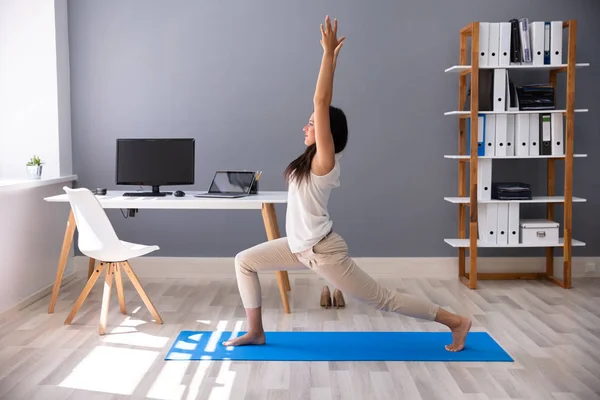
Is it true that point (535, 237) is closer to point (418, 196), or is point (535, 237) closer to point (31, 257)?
point (418, 196)

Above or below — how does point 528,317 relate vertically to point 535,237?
below

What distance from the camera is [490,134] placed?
202 inches

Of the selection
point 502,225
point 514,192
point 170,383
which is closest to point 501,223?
point 502,225

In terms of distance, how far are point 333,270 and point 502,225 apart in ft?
7.33

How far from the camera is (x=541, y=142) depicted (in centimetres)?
514

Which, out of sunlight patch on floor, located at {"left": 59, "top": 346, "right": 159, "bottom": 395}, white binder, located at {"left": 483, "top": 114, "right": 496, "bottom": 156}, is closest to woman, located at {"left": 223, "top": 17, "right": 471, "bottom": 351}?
sunlight patch on floor, located at {"left": 59, "top": 346, "right": 159, "bottom": 395}

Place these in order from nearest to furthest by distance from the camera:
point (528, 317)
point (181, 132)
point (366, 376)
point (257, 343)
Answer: point (366, 376) → point (257, 343) → point (528, 317) → point (181, 132)

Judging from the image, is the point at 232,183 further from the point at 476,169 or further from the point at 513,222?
the point at 513,222

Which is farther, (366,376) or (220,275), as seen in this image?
(220,275)

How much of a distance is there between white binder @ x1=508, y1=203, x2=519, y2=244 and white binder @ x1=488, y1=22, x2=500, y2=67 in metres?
1.04

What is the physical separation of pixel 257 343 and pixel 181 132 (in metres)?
2.32

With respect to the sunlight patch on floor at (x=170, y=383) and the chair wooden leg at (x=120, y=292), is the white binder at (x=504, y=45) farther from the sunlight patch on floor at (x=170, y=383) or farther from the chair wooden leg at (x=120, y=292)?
the sunlight patch on floor at (x=170, y=383)

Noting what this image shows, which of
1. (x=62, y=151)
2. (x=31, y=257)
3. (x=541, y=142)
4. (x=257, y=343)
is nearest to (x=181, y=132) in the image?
(x=62, y=151)

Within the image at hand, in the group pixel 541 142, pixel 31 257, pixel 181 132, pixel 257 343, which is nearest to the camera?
pixel 257 343
